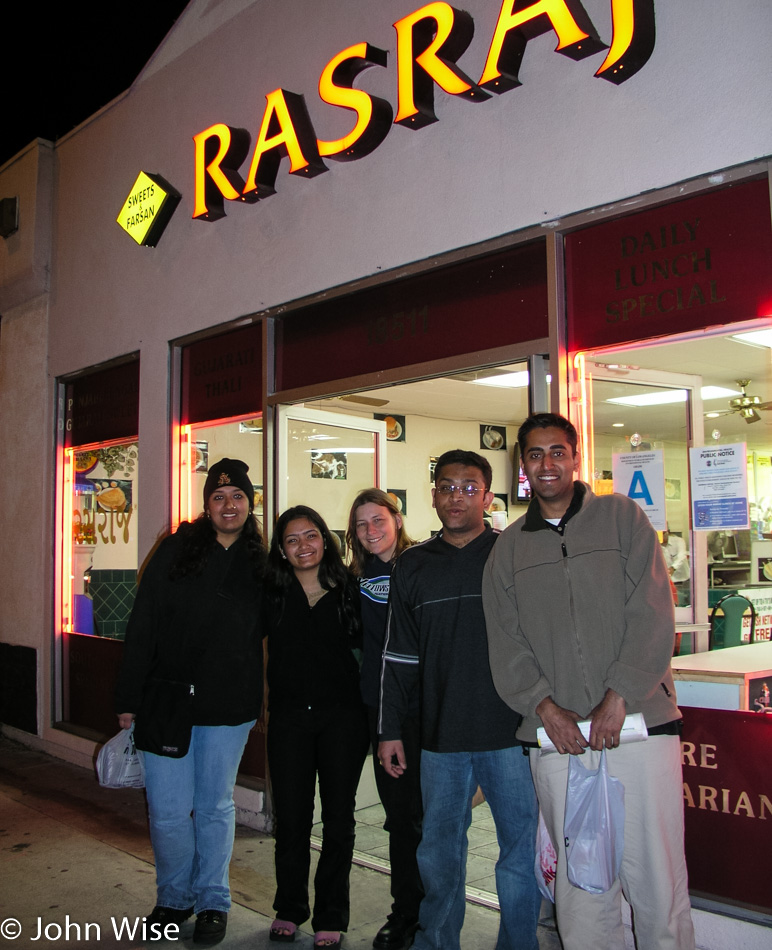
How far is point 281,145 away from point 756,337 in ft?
9.88

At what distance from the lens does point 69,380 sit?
7.42 metres

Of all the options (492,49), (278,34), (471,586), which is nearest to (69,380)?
(278,34)

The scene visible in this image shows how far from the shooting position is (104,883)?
4.15 meters

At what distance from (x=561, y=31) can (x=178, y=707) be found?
3.32 meters

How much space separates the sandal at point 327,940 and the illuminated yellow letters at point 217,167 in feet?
13.7

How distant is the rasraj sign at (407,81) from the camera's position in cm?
350

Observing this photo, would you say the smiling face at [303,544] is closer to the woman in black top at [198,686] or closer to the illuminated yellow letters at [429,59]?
the woman in black top at [198,686]

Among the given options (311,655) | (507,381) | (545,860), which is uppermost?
(507,381)

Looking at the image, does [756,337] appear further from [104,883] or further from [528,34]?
[104,883]

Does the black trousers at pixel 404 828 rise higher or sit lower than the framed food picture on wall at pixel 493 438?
lower

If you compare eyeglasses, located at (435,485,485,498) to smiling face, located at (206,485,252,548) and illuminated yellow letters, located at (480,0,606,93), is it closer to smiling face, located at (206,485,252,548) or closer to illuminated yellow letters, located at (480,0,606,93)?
smiling face, located at (206,485,252,548)

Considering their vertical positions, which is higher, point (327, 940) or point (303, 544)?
point (303, 544)

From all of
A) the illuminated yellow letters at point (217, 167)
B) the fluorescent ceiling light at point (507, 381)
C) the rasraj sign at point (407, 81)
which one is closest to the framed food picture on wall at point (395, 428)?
the fluorescent ceiling light at point (507, 381)

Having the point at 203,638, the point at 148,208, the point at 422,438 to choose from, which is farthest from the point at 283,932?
the point at 422,438
